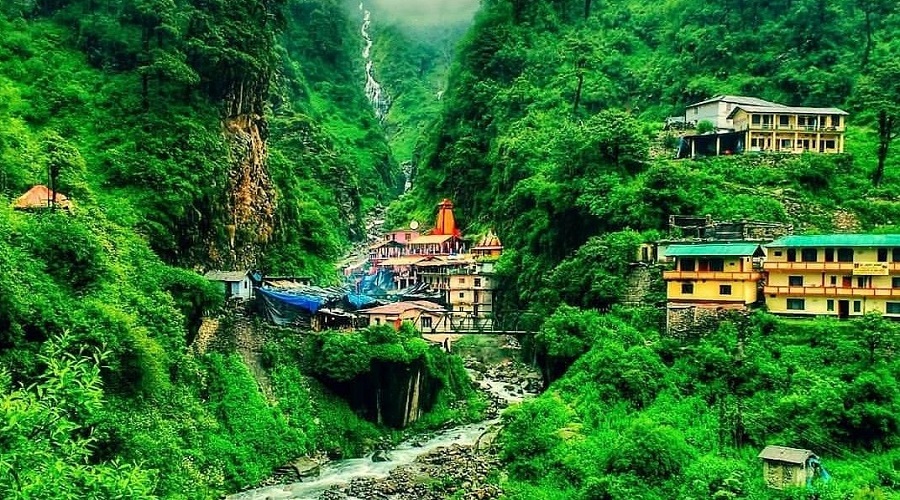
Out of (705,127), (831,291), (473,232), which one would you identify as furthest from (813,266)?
(473,232)

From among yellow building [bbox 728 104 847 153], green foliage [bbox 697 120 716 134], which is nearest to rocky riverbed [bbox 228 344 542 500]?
green foliage [bbox 697 120 716 134]

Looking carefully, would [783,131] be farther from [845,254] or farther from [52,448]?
[52,448]

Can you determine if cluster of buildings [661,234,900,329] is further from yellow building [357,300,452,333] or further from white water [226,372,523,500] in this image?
yellow building [357,300,452,333]

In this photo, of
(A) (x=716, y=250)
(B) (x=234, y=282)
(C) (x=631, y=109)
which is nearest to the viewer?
(A) (x=716, y=250)

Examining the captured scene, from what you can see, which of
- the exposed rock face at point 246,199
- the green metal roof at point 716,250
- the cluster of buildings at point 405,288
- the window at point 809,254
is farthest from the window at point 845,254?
the exposed rock face at point 246,199

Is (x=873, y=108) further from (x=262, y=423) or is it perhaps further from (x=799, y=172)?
(x=262, y=423)

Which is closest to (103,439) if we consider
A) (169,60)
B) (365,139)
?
(169,60)

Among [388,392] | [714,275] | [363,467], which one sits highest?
[714,275]
